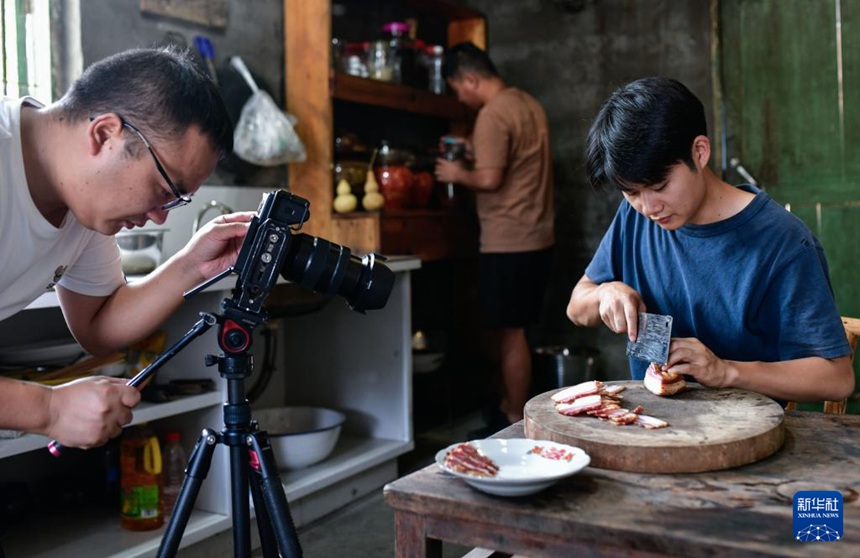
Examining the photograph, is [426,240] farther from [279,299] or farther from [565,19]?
[565,19]

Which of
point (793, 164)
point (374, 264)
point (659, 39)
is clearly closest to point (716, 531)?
point (374, 264)

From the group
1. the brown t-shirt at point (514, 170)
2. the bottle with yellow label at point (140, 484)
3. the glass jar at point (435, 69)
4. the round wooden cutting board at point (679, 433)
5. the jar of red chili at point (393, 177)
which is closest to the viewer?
the round wooden cutting board at point (679, 433)

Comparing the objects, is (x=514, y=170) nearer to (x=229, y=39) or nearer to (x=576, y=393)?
(x=229, y=39)

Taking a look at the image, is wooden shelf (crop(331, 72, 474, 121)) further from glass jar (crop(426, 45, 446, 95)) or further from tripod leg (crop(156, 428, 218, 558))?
tripod leg (crop(156, 428, 218, 558))

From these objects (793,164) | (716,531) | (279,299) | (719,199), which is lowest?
(716,531)

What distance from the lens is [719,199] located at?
64.7 inches

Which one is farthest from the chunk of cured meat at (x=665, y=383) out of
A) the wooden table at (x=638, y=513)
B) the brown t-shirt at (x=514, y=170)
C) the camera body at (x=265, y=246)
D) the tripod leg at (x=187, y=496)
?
the brown t-shirt at (x=514, y=170)

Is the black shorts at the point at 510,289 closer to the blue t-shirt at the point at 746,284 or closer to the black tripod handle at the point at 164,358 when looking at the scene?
the blue t-shirt at the point at 746,284

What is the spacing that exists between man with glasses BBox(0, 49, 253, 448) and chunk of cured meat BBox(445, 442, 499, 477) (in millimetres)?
529

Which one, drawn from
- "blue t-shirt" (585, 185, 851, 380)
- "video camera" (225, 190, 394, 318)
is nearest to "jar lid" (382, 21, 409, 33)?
"blue t-shirt" (585, 185, 851, 380)

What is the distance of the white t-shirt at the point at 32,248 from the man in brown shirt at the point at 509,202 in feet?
7.27

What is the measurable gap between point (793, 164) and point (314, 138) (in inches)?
88.8

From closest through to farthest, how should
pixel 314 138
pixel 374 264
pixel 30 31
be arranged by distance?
pixel 374 264 → pixel 30 31 → pixel 314 138

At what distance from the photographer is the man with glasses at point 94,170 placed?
4.13 ft
